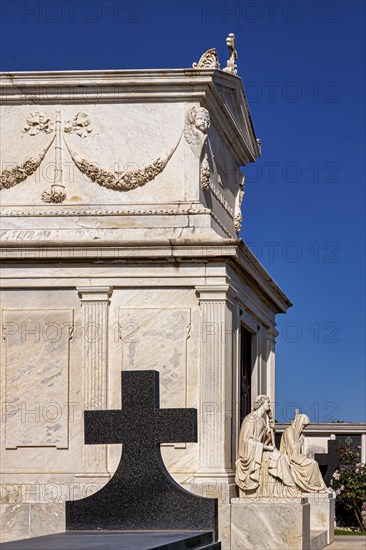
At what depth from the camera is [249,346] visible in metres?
26.9

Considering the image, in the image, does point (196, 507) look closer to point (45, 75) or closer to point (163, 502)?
point (163, 502)

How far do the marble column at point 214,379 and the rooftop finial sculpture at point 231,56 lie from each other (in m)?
5.85

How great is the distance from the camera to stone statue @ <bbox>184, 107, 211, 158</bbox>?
23453mm

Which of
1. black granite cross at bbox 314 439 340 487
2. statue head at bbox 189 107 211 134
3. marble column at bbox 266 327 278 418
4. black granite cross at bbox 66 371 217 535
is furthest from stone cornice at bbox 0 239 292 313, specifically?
black granite cross at bbox 314 439 340 487

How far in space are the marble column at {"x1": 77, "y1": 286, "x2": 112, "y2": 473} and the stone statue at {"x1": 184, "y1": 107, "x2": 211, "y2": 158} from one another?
308 cm

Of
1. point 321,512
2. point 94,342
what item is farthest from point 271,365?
point 94,342

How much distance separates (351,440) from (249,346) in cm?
1335

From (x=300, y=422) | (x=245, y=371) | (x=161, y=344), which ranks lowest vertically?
(x=300, y=422)

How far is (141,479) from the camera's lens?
16469 millimetres

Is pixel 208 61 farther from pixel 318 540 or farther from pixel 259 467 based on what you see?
pixel 318 540

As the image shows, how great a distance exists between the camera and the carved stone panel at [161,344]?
73.8 ft

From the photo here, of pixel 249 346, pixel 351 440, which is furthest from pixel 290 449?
pixel 351 440

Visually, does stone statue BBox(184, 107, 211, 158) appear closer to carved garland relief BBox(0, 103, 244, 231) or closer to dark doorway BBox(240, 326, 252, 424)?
carved garland relief BBox(0, 103, 244, 231)

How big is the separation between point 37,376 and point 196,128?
5287mm
